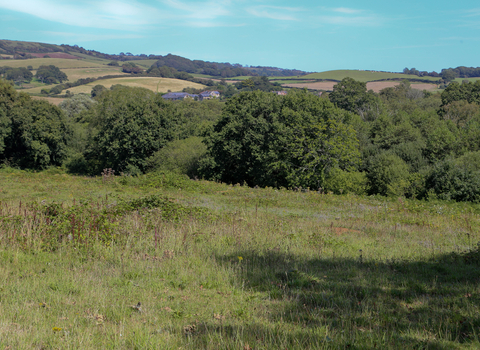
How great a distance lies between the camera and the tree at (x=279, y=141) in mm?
32031

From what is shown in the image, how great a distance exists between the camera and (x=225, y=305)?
15.0 feet

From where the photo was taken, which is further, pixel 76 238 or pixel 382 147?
pixel 382 147

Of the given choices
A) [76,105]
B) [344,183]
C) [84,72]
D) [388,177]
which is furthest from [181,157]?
[84,72]

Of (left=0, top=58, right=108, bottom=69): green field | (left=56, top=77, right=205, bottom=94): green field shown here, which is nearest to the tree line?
(left=56, top=77, right=205, bottom=94): green field

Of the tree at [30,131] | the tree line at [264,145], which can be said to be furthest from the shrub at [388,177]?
the tree at [30,131]

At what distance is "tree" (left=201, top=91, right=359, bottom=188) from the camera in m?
32.0

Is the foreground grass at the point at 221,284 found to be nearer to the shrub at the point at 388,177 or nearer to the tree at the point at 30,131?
the shrub at the point at 388,177

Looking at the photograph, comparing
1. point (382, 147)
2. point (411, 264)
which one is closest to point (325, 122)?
point (382, 147)

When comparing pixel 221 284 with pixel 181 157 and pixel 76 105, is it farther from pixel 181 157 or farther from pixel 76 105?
pixel 76 105

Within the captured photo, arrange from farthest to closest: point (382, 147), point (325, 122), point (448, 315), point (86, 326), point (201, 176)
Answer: point (382, 147) → point (201, 176) → point (325, 122) → point (448, 315) → point (86, 326)

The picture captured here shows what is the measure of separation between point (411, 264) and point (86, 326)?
592cm

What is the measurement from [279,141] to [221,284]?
28932 mm

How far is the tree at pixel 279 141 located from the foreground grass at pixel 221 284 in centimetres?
2171

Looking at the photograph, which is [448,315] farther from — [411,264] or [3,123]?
[3,123]
